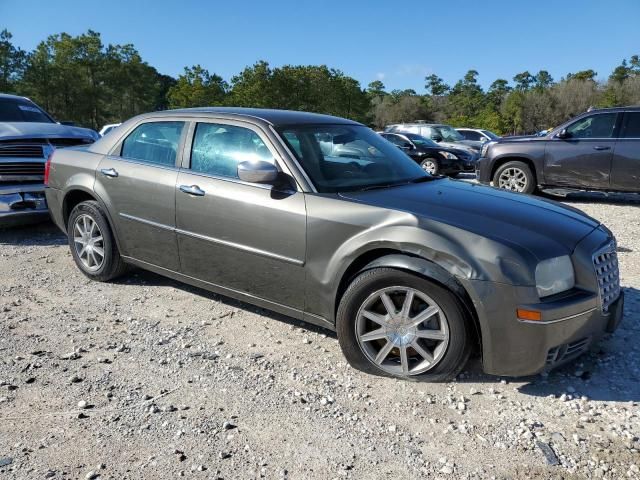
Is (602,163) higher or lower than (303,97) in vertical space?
lower

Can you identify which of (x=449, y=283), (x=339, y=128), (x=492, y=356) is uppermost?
(x=339, y=128)

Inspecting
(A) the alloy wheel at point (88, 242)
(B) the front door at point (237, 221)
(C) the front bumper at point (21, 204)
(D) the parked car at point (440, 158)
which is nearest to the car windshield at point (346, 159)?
(B) the front door at point (237, 221)

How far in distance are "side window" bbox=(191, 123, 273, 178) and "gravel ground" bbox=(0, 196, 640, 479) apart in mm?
1188

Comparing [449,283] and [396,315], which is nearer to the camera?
[449,283]

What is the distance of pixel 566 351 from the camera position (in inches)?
116

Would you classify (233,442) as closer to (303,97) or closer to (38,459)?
(38,459)

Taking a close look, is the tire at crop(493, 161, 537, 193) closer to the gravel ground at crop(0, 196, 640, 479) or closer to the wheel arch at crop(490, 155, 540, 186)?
the wheel arch at crop(490, 155, 540, 186)

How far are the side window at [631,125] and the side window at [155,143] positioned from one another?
26.5ft

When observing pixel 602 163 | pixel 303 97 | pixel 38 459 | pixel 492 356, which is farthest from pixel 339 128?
pixel 303 97

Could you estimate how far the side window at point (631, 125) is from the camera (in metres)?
9.01

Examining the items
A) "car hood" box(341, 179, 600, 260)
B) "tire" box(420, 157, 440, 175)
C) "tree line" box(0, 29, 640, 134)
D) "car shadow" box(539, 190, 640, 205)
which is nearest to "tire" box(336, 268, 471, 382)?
"car hood" box(341, 179, 600, 260)

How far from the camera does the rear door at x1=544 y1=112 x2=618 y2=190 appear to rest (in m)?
9.21

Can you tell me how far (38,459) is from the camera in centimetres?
245

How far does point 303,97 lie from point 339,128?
4702cm
